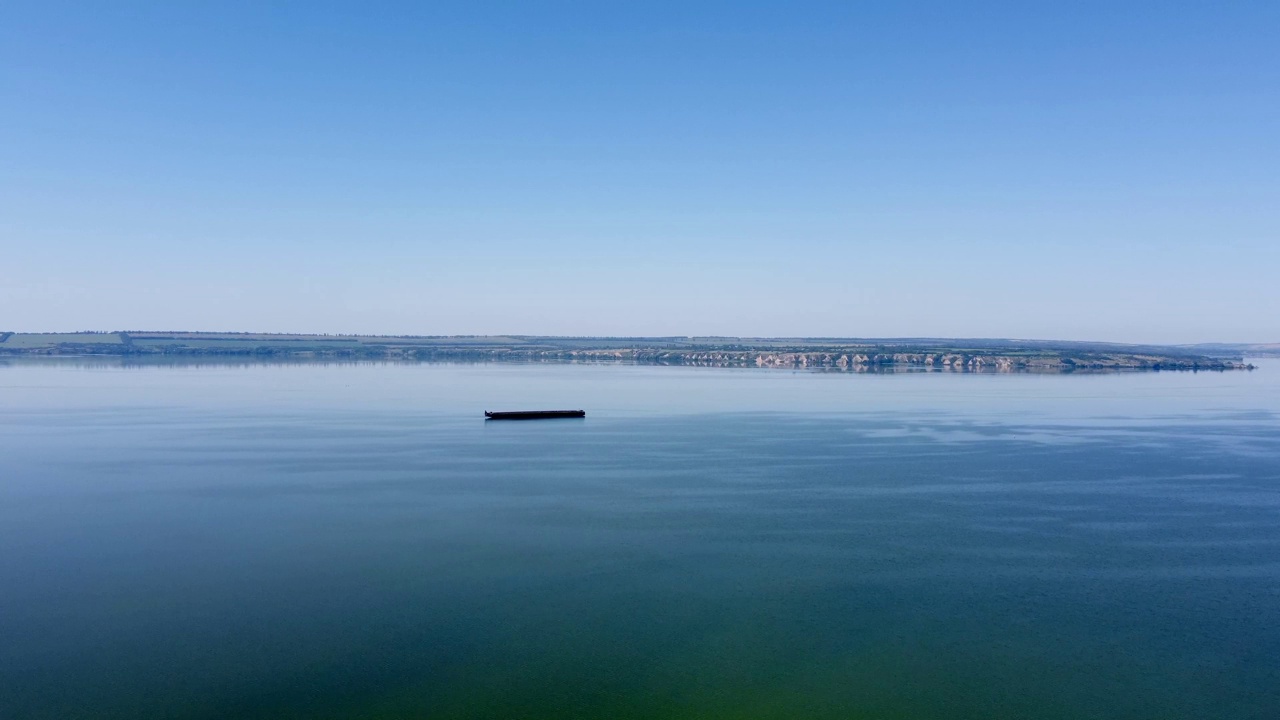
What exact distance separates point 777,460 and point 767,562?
551 inches

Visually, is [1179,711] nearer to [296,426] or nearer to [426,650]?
[426,650]

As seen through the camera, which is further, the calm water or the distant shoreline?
the distant shoreline

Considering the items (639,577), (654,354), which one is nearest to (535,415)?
(639,577)

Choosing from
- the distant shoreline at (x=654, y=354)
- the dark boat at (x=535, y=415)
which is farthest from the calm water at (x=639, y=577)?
the distant shoreline at (x=654, y=354)

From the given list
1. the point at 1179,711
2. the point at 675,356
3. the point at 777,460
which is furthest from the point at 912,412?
the point at 675,356

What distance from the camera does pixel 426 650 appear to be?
1305 centimetres

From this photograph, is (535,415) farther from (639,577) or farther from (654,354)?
(654,354)

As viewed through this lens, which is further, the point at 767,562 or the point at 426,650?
the point at 767,562

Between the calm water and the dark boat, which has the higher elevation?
the dark boat

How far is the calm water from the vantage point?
1192 cm

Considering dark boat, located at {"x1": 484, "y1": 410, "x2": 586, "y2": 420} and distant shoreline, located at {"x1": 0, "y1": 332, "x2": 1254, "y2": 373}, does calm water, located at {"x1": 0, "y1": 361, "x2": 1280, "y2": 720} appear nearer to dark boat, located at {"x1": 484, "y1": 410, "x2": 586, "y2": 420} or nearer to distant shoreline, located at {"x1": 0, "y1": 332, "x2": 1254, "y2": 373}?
dark boat, located at {"x1": 484, "y1": 410, "x2": 586, "y2": 420}

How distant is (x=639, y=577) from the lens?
16.8 metres

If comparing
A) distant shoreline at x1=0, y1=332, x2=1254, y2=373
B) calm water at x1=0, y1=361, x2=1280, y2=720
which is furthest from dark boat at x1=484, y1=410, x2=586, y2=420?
distant shoreline at x1=0, y1=332, x2=1254, y2=373

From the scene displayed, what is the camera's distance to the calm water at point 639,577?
11922 millimetres
